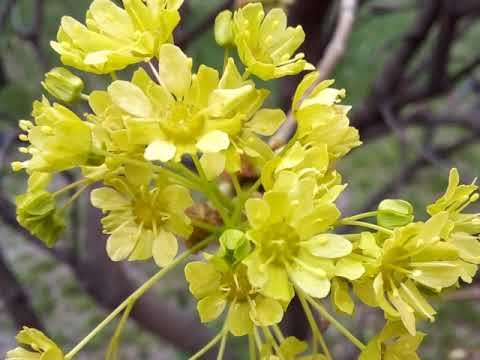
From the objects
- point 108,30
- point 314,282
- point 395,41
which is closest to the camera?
point 314,282

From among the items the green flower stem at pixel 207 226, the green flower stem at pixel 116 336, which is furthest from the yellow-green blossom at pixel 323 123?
the green flower stem at pixel 116 336

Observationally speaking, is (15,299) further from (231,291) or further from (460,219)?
(460,219)

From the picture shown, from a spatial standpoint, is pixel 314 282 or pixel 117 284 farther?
pixel 117 284

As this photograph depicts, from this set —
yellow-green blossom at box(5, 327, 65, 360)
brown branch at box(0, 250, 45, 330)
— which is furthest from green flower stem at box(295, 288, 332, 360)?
brown branch at box(0, 250, 45, 330)

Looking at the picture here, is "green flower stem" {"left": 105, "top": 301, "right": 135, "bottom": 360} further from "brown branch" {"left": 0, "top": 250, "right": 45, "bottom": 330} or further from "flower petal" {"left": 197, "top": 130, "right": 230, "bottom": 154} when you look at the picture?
"brown branch" {"left": 0, "top": 250, "right": 45, "bottom": 330}

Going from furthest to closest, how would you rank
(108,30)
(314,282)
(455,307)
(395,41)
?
1. (455,307)
2. (395,41)
3. (108,30)
4. (314,282)

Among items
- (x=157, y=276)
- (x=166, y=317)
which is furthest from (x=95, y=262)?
(x=157, y=276)

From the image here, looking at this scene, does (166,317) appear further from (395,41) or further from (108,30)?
(108,30)

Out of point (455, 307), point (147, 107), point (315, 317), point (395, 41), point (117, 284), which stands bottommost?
point (455, 307)
